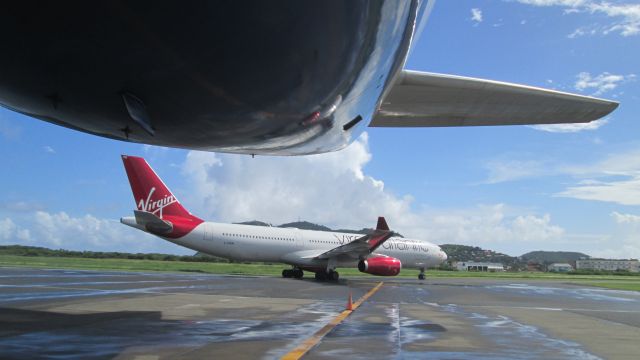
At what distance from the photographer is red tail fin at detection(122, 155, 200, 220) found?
90.3ft

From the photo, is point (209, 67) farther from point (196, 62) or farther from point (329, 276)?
point (329, 276)

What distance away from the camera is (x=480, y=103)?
5.64 meters

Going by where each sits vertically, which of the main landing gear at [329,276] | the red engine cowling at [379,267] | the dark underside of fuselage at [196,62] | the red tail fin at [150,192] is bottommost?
the main landing gear at [329,276]

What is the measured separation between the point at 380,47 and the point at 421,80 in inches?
76.1

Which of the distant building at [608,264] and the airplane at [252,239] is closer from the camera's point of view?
the airplane at [252,239]

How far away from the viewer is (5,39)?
2615 mm

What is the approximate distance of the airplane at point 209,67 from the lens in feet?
8.02

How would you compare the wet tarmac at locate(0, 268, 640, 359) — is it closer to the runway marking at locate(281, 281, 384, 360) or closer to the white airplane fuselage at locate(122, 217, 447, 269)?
the runway marking at locate(281, 281, 384, 360)

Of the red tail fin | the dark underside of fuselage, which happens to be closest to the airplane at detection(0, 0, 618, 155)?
the dark underside of fuselage

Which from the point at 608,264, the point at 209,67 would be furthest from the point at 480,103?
the point at 608,264

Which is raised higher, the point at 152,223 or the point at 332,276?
the point at 152,223

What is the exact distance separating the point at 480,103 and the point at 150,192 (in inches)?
1028

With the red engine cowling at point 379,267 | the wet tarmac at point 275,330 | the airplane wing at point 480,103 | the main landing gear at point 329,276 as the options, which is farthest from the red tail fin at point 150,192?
the airplane wing at point 480,103

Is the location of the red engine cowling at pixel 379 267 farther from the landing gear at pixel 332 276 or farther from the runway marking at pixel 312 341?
the runway marking at pixel 312 341
